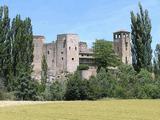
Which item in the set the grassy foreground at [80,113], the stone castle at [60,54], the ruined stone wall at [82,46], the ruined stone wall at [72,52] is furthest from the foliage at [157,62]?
the grassy foreground at [80,113]

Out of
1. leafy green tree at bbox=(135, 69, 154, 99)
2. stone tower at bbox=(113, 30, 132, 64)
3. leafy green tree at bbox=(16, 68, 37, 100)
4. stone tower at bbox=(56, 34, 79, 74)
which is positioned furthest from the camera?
stone tower at bbox=(113, 30, 132, 64)

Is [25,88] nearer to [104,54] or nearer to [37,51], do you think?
[37,51]

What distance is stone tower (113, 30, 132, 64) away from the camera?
292 feet

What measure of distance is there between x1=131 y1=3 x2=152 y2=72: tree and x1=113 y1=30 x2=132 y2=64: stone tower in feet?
121

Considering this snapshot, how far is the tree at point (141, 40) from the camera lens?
4838 cm

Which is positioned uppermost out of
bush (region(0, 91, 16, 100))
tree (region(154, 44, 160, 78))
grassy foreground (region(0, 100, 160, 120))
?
tree (region(154, 44, 160, 78))

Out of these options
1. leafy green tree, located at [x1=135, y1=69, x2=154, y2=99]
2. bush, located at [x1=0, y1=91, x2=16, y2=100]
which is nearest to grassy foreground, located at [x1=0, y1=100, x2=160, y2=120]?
bush, located at [x1=0, y1=91, x2=16, y2=100]

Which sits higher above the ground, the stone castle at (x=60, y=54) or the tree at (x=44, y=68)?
the stone castle at (x=60, y=54)

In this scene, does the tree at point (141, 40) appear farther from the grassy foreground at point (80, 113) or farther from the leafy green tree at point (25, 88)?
the grassy foreground at point (80, 113)

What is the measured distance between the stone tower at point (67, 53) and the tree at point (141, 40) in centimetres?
2687

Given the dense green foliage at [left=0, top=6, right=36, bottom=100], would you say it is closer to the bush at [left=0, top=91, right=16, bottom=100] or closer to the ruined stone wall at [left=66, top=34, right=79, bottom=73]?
the bush at [left=0, top=91, right=16, bottom=100]

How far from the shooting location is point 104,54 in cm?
8062

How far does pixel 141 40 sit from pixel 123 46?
40770mm

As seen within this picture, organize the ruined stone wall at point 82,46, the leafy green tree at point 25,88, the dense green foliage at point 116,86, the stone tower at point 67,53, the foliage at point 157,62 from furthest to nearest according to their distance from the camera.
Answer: the ruined stone wall at point 82,46 < the stone tower at point 67,53 < the foliage at point 157,62 < the leafy green tree at point 25,88 < the dense green foliage at point 116,86
